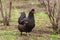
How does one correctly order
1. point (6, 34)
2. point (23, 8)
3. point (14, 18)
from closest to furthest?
point (6, 34), point (14, 18), point (23, 8)

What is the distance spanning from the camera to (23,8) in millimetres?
19219

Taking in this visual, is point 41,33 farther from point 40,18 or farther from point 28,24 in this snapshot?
point 40,18

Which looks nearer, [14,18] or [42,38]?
[42,38]

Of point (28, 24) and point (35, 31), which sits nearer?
point (28, 24)

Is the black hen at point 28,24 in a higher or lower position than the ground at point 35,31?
higher

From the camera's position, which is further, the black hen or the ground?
the ground

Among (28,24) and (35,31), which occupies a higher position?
(28,24)

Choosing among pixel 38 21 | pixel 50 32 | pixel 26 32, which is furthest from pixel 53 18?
pixel 38 21

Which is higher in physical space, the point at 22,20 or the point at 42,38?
the point at 22,20

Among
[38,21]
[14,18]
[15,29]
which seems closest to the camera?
[15,29]

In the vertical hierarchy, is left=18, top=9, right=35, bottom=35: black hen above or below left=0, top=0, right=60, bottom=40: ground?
above

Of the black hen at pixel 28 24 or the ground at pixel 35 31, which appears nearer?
the black hen at pixel 28 24

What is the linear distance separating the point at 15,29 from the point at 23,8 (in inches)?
256

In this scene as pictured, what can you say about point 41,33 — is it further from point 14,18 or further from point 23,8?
point 23,8
